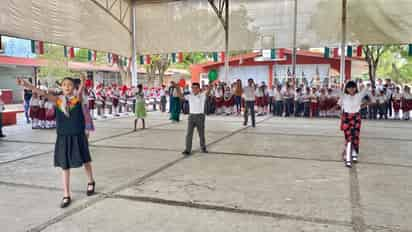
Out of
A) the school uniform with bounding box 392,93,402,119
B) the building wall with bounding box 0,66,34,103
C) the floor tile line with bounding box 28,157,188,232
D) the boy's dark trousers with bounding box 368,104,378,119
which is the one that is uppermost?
the building wall with bounding box 0,66,34,103

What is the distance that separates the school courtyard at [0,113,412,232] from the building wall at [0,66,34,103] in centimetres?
2191

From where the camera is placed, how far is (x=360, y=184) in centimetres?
454

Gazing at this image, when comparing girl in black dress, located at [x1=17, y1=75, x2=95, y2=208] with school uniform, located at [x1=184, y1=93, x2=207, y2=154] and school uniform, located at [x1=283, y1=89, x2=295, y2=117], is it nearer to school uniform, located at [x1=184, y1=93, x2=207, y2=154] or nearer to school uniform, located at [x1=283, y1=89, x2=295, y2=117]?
school uniform, located at [x1=184, y1=93, x2=207, y2=154]

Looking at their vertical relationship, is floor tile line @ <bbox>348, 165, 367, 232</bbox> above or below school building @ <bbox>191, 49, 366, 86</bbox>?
below

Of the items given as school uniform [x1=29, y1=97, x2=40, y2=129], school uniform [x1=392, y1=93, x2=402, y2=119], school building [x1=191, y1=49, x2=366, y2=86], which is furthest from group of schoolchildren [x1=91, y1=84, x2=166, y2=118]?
school uniform [x1=392, y1=93, x2=402, y2=119]

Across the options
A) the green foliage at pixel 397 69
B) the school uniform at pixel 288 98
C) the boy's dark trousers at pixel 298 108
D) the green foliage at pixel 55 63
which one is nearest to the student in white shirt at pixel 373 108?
the boy's dark trousers at pixel 298 108

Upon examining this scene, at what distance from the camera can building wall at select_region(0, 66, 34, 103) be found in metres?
26.4

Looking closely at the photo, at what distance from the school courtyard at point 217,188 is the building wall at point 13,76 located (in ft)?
71.9

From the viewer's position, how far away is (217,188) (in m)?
4.40

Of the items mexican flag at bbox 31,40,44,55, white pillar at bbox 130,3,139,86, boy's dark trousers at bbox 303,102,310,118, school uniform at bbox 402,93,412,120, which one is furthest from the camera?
white pillar at bbox 130,3,139,86

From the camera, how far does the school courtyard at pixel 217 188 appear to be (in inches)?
131

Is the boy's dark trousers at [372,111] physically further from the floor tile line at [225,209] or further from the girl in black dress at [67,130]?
the girl in black dress at [67,130]

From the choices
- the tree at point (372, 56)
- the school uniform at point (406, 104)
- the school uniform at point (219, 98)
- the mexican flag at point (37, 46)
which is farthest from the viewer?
the tree at point (372, 56)

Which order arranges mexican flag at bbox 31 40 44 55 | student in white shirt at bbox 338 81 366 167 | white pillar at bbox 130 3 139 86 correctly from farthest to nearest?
white pillar at bbox 130 3 139 86, mexican flag at bbox 31 40 44 55, student in white shirt at bbox 338 81 366 167
